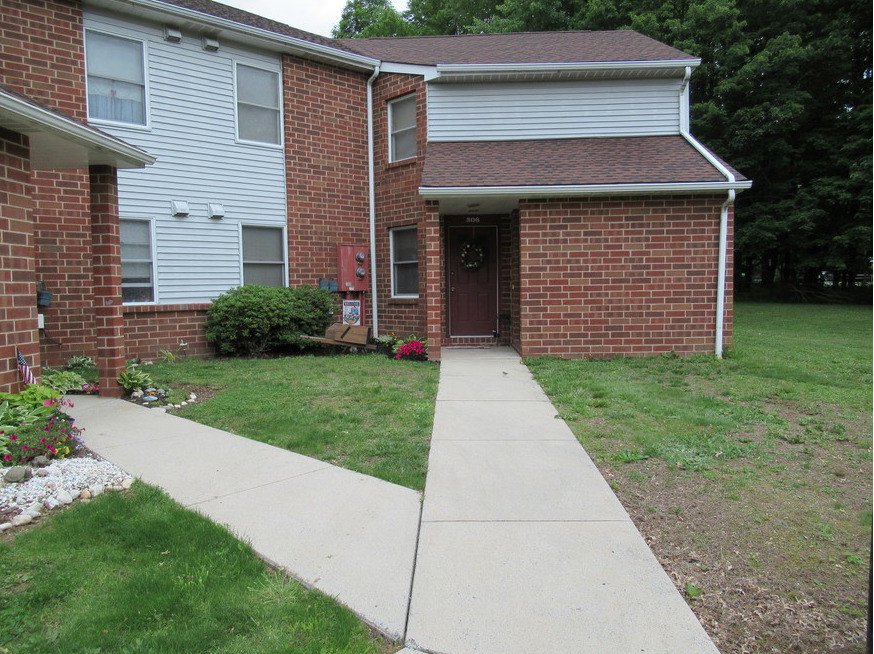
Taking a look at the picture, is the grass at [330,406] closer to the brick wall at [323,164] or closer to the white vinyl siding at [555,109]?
the brick wall at [323,164]

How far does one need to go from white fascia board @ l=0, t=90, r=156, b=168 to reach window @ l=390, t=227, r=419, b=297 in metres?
6.03

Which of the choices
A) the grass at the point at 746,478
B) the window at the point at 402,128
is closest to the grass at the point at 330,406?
the grass at the point at 746,478

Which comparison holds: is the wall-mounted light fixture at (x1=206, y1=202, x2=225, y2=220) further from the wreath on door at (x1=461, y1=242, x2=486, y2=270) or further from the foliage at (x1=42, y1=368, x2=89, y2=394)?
the wreath on door at (x1=461, y1=242, x2=486, y2=270)

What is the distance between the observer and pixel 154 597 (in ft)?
8.54

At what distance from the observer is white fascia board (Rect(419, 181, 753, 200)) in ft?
29.6

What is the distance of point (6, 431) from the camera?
441 cm

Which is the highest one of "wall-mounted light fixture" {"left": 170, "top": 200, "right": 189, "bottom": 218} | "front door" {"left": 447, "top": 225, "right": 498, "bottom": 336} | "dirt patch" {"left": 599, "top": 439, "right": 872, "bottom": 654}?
"wall-mounted light fixture" {"left": 170, "top": 200, "right": 189, "bottom": 218}

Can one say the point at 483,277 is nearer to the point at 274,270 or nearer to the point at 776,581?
the point at 274,270

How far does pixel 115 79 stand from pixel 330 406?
281 inches

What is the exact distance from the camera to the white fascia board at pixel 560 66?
35.1 ft

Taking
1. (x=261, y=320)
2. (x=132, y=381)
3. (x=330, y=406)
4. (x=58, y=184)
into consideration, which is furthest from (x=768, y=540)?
(x=58, y=184)

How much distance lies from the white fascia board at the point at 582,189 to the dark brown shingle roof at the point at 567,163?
9cm

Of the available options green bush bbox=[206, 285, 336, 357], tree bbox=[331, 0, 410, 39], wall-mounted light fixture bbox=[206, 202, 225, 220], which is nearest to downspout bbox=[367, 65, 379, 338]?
green bush bbox=[206, 285, 336, 357]

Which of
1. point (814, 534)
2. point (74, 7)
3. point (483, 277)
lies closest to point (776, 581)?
point (814, 534)
